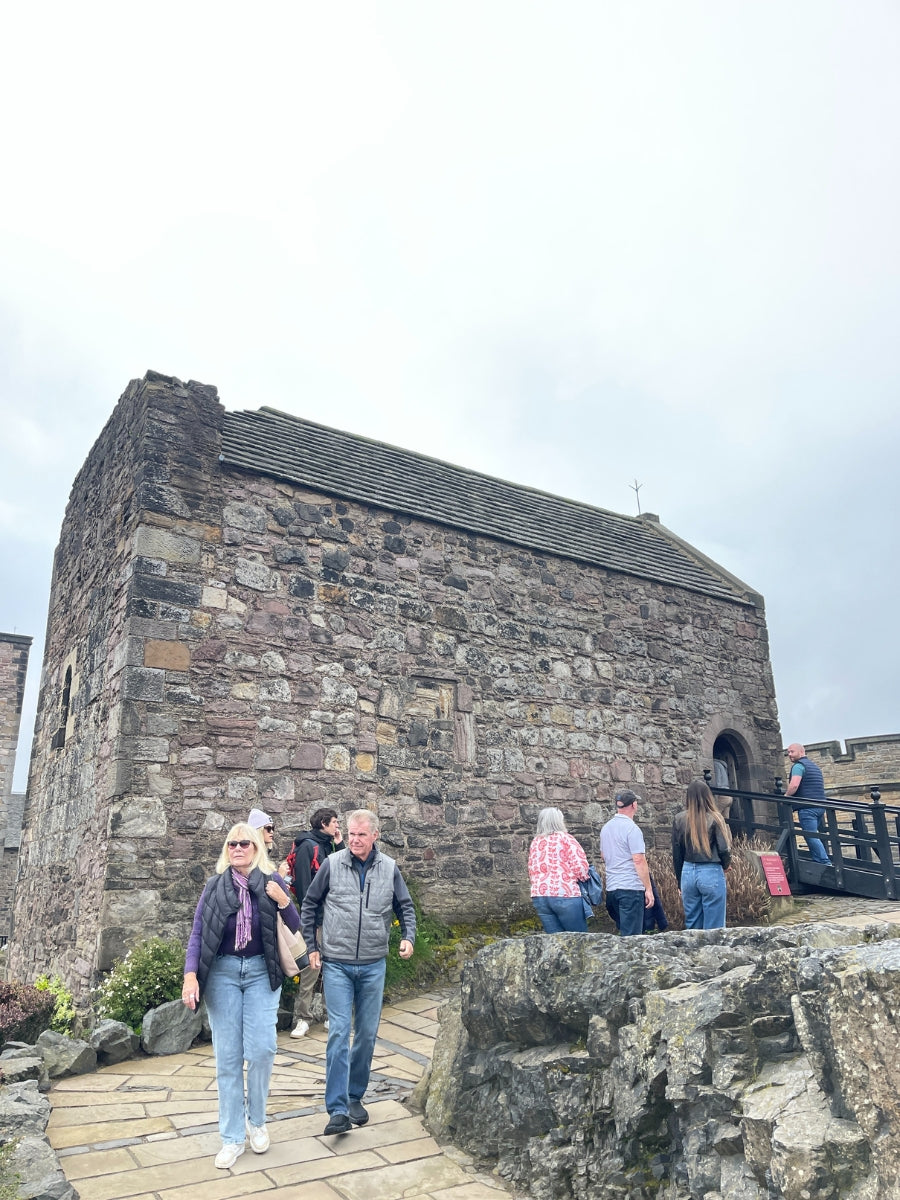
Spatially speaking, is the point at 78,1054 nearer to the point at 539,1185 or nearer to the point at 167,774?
the point at 167,774

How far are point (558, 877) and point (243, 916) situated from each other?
9.10ft

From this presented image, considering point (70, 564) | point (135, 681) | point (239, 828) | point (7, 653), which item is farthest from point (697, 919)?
point (7, 653)

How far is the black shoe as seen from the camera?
13.3 feet

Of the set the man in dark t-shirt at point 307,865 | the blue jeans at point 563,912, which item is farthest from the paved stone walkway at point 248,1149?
the blue jeans at point 563,912

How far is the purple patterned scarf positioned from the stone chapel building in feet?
10.8

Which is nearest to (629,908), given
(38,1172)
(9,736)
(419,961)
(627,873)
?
(627,873)

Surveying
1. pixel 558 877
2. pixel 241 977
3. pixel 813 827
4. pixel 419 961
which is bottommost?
pixel 419 961

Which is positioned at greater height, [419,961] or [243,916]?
[243,916]

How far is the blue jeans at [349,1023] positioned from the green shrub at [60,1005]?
10.3ft

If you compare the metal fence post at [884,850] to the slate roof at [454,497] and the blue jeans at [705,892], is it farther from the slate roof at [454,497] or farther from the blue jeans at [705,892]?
the slate roof at [454,497]

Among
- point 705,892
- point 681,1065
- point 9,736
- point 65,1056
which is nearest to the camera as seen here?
point 681,1065

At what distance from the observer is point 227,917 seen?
4.11m

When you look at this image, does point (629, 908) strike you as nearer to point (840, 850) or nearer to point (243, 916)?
point (243, 916)

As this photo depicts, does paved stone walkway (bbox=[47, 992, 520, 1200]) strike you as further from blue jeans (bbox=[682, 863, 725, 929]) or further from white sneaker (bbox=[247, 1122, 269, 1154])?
blue jeans (bbox=[682, 863, 725, 929])
